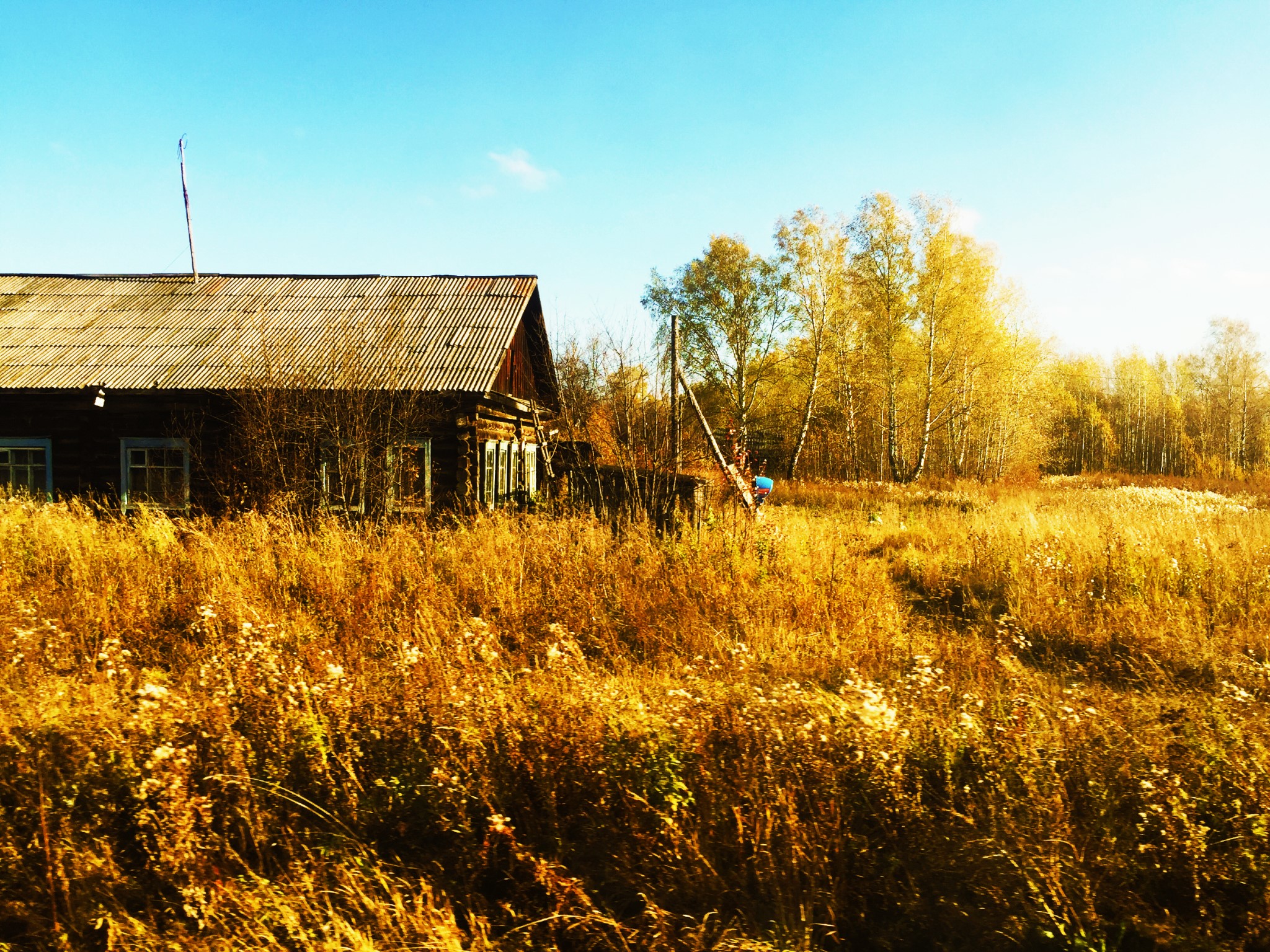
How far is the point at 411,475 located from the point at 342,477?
1.06 metres

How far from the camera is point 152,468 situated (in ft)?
42.1

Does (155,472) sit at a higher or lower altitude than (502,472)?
higher

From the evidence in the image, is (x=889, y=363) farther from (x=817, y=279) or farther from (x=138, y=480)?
(x=138, y=480)

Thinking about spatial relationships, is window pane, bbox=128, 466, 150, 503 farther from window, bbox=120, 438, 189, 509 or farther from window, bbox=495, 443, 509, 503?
window, bbox=495, 443, 509, 503

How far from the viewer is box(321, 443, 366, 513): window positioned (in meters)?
10.4

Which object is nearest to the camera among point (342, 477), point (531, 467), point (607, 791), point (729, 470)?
point (607, 791)

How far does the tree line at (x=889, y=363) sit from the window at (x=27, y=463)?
16239 millimetres

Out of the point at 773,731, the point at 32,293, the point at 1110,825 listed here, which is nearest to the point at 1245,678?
the point at 1110,825

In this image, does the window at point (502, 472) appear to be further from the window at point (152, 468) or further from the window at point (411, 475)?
the window at point (152, 468)

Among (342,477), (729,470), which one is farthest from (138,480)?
(729,470)

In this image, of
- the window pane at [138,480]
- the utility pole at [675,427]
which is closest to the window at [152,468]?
the window pane at [138,480]

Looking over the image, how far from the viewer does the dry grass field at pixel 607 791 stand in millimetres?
2482

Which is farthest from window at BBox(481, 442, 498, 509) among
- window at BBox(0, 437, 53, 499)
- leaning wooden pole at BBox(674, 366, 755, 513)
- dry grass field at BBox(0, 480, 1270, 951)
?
dry grass field at BBox(0, 480, 1270, 951)

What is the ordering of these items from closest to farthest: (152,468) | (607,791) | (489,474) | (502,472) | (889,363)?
(607,791) < (152,468) < (489,474) < (502,472) < (889,363)
